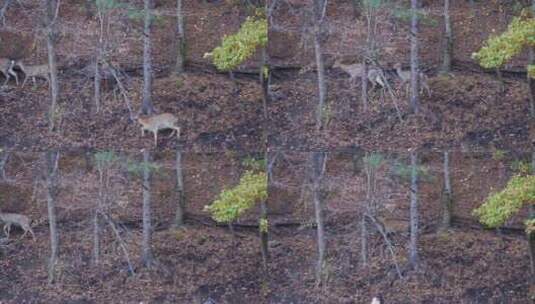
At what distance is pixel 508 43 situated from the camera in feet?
10.4

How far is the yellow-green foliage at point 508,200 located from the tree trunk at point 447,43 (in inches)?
21.7

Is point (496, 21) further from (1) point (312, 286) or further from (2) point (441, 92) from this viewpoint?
(1) point (312, 286)

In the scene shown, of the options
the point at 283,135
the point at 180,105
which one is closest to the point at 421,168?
the point at 283,135

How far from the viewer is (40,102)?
3.29m

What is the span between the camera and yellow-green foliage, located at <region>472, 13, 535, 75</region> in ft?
10.4

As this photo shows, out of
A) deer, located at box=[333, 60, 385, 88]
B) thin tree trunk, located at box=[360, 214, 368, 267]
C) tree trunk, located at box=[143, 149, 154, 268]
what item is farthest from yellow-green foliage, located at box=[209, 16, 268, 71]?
thin tree trunk, located at box=[360, 214, 368, 267]

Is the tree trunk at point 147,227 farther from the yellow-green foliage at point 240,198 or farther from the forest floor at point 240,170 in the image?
the yellow-green foliage at point 240,198

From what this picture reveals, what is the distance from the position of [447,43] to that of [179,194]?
1.32 metres

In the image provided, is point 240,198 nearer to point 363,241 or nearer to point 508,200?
point 363,241

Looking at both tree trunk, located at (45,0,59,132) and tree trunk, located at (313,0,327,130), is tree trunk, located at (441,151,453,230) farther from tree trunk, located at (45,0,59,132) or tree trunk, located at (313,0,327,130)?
tree trunk, located at (45,0,59,132)

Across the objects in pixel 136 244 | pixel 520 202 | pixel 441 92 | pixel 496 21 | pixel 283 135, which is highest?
pixel 496 21

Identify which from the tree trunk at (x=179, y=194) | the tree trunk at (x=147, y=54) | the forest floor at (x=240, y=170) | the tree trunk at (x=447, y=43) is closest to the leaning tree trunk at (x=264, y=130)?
the forest floor at (x=240, y=170)

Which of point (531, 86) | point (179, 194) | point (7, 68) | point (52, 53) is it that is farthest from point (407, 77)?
point (7, 68)

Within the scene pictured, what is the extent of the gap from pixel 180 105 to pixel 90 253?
0.76 metres
